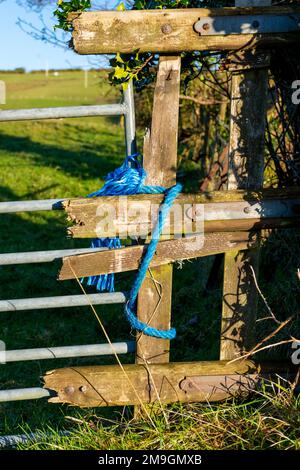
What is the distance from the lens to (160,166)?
2969 mm

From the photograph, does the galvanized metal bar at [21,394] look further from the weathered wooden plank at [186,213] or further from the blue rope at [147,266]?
the weathered wooden plank at [186,213]

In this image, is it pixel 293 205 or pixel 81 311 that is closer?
pixel 293 205

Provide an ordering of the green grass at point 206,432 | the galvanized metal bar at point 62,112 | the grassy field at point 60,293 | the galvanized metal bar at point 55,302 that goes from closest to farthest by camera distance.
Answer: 1. the green grass at point 206,432
2. the galvanized metal bar at point 62,112
3. the galvanized metal bar at point 55,302
4. the grassy field at point 60,293

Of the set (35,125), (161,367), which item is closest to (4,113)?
(161,367)

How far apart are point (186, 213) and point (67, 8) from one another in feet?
3.54

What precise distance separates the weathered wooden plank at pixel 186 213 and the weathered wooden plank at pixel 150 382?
26.9 inches

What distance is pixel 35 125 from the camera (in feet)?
63.4

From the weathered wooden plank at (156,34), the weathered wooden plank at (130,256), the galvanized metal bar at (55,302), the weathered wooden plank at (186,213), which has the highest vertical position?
the weathered wooden plank at (156,34)

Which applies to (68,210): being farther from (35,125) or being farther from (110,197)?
(35,125)

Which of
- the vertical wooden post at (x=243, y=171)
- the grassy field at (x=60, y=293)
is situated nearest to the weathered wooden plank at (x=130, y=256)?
the vertical wooden post at (x=243, y=171)

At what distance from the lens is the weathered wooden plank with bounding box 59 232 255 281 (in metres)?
2.98

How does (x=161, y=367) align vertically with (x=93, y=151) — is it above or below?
below

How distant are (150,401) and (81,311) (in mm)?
2768

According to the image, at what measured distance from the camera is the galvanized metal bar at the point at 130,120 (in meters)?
3.06
